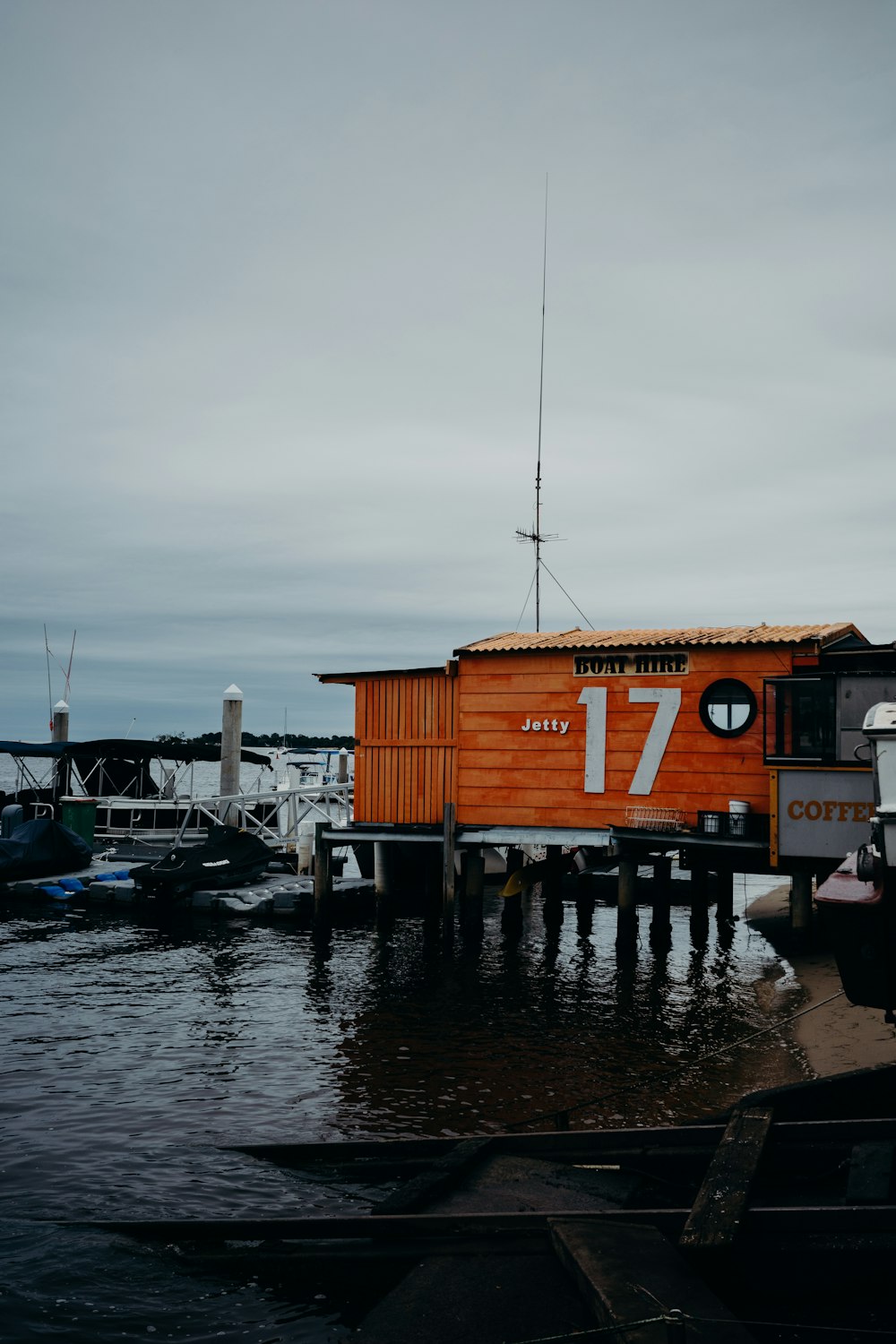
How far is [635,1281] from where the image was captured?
19.6ft

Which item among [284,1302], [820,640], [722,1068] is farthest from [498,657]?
[284,1302]

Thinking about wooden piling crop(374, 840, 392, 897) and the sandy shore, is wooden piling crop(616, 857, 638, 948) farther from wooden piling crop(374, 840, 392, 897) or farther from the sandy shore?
wooden piling crop(374, 840, 392, 897)

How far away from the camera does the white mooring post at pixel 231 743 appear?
116 feet

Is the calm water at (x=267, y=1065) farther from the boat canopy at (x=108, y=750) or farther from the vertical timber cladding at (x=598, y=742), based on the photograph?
the boat canopy at (x=108, y=750)

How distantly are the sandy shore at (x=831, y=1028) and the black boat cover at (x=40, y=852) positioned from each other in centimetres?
2346

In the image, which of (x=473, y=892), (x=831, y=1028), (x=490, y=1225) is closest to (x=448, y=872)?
(x=473, y=892)

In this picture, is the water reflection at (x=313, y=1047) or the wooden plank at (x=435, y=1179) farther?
the water reflection at (x=313, y=1047)

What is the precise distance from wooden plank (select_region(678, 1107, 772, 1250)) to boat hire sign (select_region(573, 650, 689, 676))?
12716 millimetres

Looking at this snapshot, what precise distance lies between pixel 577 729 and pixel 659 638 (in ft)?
8.56

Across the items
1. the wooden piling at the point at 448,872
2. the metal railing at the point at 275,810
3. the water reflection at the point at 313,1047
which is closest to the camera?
the water reflection at the point at 313,1047

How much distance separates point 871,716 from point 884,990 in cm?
309

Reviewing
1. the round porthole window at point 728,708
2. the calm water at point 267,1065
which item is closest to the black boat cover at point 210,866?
the calm water at point 267,1065

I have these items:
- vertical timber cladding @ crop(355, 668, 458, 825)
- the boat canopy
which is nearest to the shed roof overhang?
vertical timber cladding @ crop(355, 668, 458, 825)

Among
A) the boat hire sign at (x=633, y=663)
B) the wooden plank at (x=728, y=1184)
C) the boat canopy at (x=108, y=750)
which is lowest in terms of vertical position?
the wooden plank at (x=728, y=1184)
